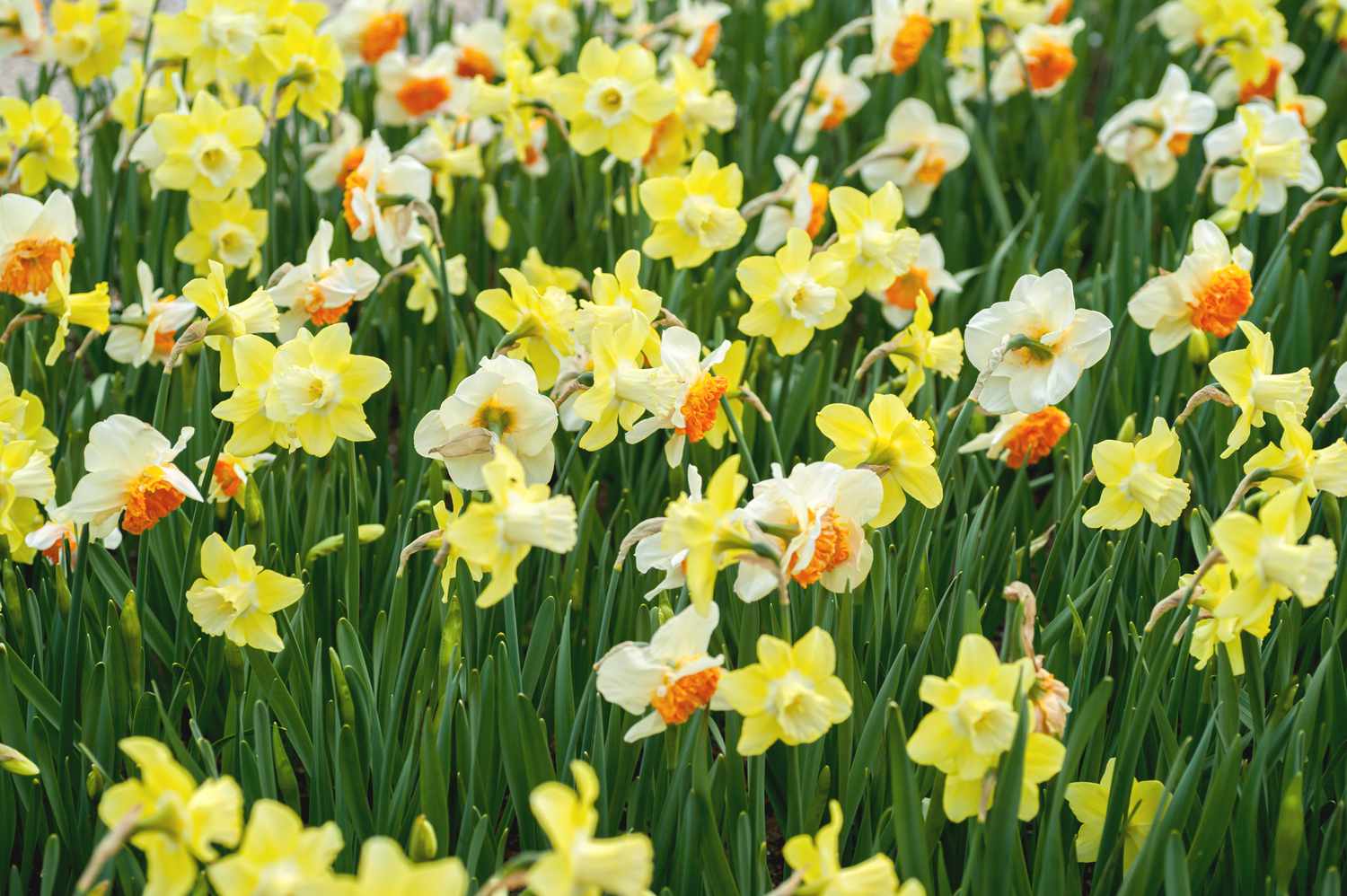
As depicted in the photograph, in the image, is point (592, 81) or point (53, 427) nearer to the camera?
point (53, 427)

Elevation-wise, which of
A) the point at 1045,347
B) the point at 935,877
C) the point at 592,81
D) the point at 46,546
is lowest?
the point at 935,877

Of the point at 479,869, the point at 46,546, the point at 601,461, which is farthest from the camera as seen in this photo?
the point at 601,461

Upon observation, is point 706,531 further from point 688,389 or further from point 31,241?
point 31,241

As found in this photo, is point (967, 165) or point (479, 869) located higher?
point (967, 165)

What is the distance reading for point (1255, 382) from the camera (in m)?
1.69

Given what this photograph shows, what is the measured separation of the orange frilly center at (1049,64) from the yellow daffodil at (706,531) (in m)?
2.46

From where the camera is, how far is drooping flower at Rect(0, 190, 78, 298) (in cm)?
193

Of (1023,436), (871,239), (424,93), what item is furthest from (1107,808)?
(424,93)

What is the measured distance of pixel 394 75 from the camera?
316 centimetres

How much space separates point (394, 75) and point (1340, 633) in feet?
7.57

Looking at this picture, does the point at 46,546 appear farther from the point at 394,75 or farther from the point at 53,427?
the point at 394,75

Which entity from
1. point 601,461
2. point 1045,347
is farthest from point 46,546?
point 1045,347

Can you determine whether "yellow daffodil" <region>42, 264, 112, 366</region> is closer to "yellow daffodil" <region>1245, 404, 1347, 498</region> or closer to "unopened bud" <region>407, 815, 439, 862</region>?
"unopened bud" <region>407, 815, 439, 862</region>

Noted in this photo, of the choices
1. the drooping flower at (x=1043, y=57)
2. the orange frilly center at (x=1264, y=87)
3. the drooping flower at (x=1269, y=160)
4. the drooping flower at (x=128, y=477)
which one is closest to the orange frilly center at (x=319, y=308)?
the drooping flower at (x=128, y=477)
